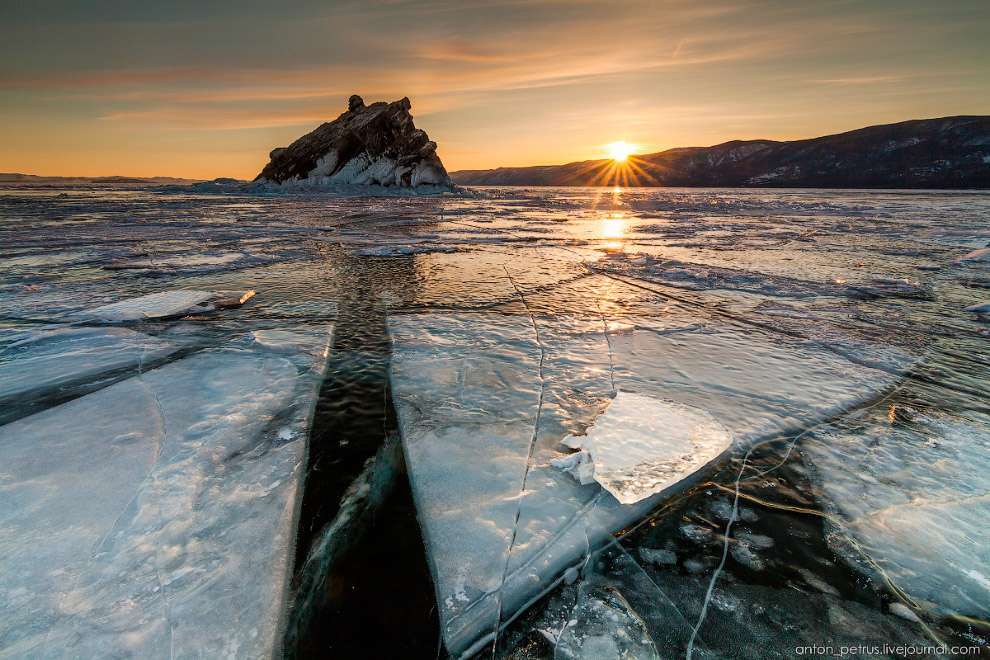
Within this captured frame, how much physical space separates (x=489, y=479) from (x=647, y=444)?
1072 mm

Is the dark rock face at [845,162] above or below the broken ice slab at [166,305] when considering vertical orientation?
above

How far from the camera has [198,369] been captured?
148 inches

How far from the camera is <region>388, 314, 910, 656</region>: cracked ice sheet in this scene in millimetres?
1942

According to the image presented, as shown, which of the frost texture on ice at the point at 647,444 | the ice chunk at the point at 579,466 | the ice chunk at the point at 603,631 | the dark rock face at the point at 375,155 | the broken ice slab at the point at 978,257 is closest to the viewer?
the ice chunk at the point at 603,631

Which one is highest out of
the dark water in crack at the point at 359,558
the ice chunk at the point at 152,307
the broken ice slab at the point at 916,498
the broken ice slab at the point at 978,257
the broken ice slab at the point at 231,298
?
the ice chunk at the point at 152,307

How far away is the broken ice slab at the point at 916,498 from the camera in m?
1.85

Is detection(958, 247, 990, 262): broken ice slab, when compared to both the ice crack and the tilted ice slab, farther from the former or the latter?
the tilted ice slab

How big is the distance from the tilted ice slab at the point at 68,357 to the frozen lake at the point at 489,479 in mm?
33

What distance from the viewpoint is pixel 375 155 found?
45.5 meters

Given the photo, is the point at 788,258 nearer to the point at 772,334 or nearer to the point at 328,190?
the point at 772,334

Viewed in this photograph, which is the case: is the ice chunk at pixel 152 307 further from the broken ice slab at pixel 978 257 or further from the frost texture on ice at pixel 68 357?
the broken ice slab at pixel 978 257

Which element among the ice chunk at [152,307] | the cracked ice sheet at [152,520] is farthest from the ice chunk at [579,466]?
the ice chunk at [152,307]

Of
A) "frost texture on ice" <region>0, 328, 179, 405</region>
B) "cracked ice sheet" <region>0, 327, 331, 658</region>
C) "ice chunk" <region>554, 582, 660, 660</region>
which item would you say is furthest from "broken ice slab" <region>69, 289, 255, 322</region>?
"ice chunk" <region>554, 582, 660, 660</region>

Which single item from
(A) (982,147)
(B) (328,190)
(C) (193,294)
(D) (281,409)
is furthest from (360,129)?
(A) (982,147)
